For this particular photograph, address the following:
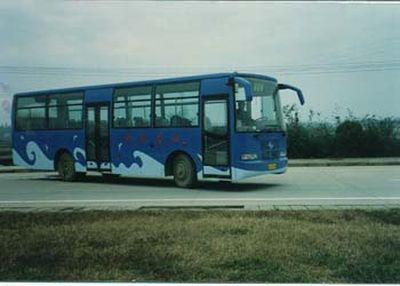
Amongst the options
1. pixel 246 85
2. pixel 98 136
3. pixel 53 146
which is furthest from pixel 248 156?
pixel 53 146

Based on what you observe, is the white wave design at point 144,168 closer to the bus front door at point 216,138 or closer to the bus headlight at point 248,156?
the bus front door at point 216,138

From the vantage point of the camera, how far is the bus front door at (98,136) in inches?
507

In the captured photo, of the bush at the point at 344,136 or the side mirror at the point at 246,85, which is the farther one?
the side mirror at the point at 246,85

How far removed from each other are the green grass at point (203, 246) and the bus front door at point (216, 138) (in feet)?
10.1

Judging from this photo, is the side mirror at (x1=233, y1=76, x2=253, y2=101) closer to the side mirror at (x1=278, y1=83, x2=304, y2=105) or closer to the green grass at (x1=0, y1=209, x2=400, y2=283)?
the side mirror at (x1=278, y1=83, x2=304, y2=105)

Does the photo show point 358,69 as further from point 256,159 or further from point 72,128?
point 72,128

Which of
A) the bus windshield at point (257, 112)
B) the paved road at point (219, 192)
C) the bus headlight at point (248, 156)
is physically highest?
the bus windshield at point (257, 112)

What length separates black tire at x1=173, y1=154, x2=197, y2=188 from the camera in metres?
12.5

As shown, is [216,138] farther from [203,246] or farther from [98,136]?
[203,246]

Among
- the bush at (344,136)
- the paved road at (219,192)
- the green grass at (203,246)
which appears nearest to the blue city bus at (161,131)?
the paved road at (219,192)

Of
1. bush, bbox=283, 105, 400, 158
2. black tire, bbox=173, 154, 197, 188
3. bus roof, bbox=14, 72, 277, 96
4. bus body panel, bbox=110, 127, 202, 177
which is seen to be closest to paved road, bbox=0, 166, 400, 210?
black tire, bbox=173, 154, 197, 188

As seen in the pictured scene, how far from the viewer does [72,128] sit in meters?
13.0

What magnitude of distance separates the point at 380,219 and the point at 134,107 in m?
6.12

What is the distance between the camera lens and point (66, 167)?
12789 millimetres
